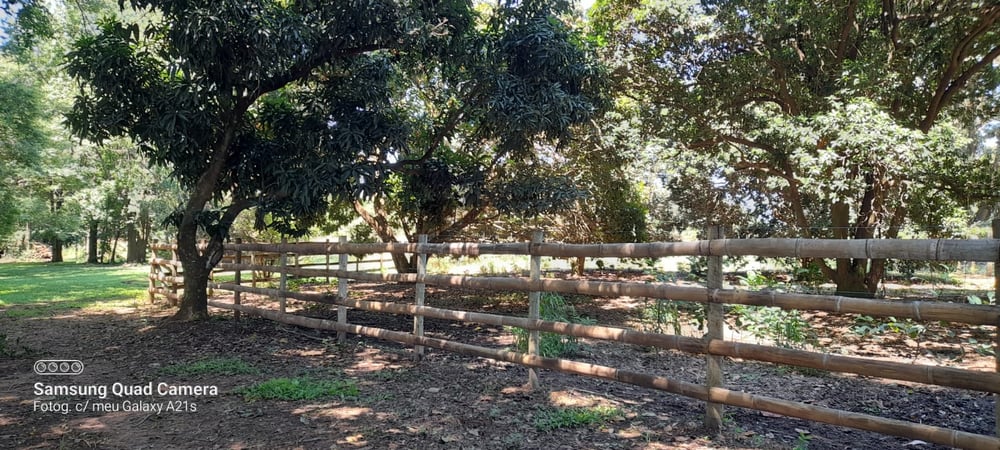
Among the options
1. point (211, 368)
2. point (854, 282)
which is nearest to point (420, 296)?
point (211, 368)

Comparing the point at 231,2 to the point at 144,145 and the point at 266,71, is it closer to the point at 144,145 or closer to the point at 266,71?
the point at 266,71

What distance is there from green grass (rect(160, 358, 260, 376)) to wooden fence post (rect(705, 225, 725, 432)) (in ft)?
13.9

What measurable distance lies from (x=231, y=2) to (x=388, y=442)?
509 centimetres

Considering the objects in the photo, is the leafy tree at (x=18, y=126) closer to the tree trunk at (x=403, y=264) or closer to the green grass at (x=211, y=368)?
the tree trunk at (x=403, y=264)

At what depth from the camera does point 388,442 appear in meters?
3.62

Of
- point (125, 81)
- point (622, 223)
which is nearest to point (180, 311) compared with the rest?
point (125, 81)

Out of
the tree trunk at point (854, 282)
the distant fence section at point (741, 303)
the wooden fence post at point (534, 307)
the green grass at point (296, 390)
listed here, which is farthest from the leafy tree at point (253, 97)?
the tree trunk at point (854, 282)

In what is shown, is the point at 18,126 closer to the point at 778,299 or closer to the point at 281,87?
the point at 281,87

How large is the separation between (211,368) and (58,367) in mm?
1685

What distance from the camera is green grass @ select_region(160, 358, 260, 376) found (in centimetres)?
538

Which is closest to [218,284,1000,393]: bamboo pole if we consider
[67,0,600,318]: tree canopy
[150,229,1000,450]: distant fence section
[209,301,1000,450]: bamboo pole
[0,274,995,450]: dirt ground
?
[150,229,1000,450]: distant fence section

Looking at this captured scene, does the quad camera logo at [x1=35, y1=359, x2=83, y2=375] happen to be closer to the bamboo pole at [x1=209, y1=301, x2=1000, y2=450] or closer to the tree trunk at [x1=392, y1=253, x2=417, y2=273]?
the bamboo pole at [x1=209, y1=301, x2=1000, y2=450]

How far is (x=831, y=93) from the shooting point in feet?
30.9

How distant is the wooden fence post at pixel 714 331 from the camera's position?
12.3 feet
